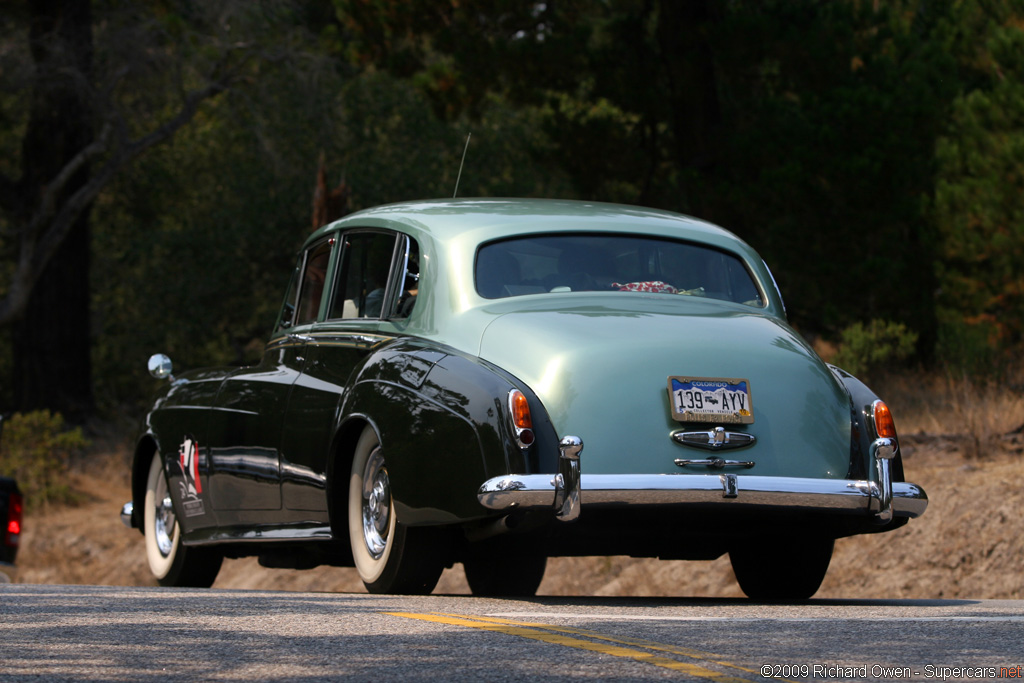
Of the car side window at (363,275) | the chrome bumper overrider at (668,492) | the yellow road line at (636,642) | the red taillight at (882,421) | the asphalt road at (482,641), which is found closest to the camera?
the asphalt road at (482,641)

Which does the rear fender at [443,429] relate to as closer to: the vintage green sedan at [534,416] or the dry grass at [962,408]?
the vintage green sedan at [534,416]

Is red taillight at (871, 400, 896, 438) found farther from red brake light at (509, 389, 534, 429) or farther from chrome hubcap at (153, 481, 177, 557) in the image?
chrome hubcap at (153, 481, 177, 557)

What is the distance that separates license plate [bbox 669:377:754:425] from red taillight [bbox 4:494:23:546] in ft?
17.6

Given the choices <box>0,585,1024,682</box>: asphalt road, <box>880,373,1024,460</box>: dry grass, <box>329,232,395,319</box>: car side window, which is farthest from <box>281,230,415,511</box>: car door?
<box>880,373,1024,460</box>: dry grass

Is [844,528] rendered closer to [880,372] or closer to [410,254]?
[410,254]

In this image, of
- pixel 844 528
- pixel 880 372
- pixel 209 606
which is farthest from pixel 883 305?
pixel 209 606

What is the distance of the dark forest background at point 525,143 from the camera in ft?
59.1

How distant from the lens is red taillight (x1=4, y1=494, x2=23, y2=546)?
386 inches

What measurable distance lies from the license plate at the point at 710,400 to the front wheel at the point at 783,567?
137cm

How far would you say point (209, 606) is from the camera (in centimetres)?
588

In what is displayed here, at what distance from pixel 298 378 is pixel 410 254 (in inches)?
36.9

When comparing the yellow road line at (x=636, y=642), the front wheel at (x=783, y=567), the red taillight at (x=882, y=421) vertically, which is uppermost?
the red taillight at (x=882, y=421)

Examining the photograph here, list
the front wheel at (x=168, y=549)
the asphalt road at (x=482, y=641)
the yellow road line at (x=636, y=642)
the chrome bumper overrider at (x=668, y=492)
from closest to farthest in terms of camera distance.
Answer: the asphalt road at (x=482, y=641)
the yellow road line at (x=636, y=642)
the chrome bumper overrider at (x=668, y=492)
the front wheel at (x=168, y=549)

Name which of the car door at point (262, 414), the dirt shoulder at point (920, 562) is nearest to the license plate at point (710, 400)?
the car door at point (262, 414)
